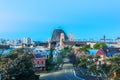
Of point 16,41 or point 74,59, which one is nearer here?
point 74,59

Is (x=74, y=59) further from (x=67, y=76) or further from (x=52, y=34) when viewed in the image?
(x=52, y=34)

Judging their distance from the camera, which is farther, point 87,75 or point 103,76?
point 87,75

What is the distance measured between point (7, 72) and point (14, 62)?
1.91 metres

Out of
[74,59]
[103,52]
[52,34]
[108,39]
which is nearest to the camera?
[103,52]

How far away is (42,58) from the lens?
5591 centimetres

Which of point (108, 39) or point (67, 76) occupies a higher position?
point (108, 39)

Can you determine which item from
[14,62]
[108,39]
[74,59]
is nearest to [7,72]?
[14,62]

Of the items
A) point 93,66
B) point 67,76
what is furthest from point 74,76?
point 93,66

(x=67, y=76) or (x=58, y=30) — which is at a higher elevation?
(x=58, y=30)

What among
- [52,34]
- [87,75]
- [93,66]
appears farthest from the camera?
[52,34]

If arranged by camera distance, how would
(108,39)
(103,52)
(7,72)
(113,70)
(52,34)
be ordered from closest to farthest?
(7,72) → (113,70) → (103,52) → (108,39) → (52,34)

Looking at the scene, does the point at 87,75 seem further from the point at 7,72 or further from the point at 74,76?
the point at 7,72

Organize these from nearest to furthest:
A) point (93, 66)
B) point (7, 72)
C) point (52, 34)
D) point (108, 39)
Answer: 1. point (7, 72)
2. point (93, 66)
3. point (108, 39)
4. point (52, 34)

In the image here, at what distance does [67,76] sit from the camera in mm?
46188
